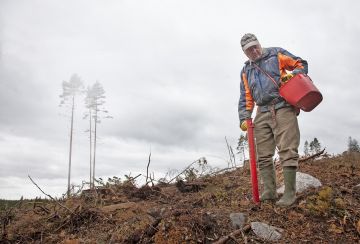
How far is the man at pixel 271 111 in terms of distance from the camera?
4.72 metres

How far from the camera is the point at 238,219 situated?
4.11 metres

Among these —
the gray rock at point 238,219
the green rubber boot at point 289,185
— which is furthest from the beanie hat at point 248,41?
the gray rock at point 238,219

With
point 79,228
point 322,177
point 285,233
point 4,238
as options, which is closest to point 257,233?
point 285,233

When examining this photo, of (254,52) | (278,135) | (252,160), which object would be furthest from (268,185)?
(254,52)

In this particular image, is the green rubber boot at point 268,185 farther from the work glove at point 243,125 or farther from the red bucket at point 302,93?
the red bucket at point 302,93

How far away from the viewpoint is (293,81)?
463 centimetres

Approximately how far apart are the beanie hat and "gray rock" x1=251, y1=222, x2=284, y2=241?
8.44ft

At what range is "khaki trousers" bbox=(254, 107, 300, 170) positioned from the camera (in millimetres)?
4724

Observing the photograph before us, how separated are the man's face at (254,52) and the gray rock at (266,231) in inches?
97.4

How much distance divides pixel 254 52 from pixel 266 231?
8.63 feet

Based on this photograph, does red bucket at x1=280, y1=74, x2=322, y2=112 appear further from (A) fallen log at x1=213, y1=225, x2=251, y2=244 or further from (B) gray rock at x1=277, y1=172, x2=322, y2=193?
(A) fallen log at x1=213, y1=225, x2=251, y2=244

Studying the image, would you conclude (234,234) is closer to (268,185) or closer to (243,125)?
(268,185)

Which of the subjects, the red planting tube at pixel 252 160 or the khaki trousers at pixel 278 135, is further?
the red planting tube at pixel 252 160

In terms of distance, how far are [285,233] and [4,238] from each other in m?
3.74
